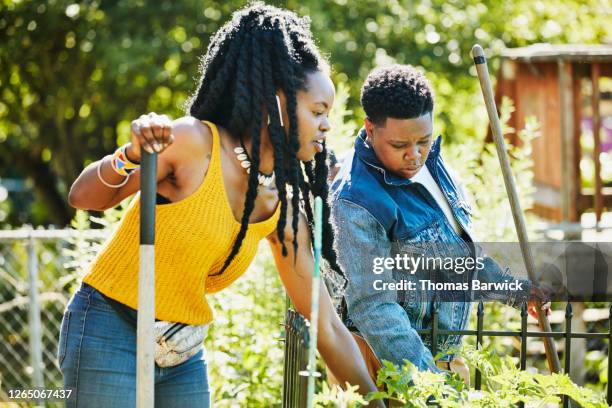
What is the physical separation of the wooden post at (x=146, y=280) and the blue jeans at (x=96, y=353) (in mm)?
198

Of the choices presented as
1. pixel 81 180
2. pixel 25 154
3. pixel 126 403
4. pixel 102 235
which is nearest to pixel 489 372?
pixel 126 403

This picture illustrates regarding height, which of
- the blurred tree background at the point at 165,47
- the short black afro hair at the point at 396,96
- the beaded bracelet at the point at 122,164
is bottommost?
the beaded bracelet at the point at 122,164

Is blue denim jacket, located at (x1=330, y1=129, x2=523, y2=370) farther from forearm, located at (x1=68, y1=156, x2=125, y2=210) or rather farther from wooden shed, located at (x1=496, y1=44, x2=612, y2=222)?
wooden shed, located at (x1=496, y1=44, x2=612, y2=222)

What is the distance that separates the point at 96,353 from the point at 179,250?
1.17 feet

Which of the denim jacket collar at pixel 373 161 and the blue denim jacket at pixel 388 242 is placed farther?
the denim jacket collar at pixel 373 161

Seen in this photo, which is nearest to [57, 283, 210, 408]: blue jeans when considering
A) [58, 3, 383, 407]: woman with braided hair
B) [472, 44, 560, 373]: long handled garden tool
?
[58, 3, 383, 407]: woman with braided hair

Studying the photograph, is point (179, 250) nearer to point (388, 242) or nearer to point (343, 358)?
point (343, 358)

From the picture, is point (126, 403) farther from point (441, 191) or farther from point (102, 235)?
point (102, 235)

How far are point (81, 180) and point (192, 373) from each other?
0.66m

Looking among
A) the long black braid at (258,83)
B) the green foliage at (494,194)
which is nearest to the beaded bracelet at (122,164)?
the long black braid at (258,83)

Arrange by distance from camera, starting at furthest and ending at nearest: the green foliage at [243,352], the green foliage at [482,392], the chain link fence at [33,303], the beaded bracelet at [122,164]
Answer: the chain link fence at [33,303]
the green foliage at [243,352]
the green foliage at [482,392]
the beaded bracelet at [122,164]

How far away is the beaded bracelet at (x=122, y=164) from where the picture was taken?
246cm

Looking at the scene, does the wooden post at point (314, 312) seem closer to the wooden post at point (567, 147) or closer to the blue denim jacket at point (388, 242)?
the blue denim jacket at point (388, 242)

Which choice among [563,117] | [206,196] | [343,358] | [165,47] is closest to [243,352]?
[343,358]
